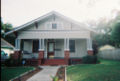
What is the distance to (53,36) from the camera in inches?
585

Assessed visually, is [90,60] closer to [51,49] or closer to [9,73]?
[51,49]

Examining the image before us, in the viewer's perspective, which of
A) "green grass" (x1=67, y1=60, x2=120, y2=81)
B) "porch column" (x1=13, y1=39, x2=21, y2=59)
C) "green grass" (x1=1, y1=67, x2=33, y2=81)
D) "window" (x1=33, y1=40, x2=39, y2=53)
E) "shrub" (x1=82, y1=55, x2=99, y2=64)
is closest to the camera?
"green grass" (x1=67, y1=60, x2=120, y2=81)

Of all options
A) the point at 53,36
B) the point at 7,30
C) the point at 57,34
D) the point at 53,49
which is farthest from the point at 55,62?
the point at 7,30

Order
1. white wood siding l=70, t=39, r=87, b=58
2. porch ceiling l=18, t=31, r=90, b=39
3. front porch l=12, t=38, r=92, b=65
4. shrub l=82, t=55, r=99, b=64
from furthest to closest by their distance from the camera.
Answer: white wood siding l=70, t=39, r=87, b=58, front porch l=12, t=38, r=92, b=65, porch ceiling l=18, t=31, r=90, b=39, shrub l=82, t=55, r=99, b=64

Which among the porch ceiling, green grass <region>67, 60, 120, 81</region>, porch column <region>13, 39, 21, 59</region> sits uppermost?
the porch ceiling

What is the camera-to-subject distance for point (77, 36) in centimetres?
1480

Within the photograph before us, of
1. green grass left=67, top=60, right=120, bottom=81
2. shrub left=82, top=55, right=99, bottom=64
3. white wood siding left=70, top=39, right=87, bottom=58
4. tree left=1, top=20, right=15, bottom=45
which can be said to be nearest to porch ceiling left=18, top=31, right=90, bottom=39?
white wood siding left=70, top=39, right=87, bottom=58

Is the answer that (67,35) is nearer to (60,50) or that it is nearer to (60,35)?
(60,35)

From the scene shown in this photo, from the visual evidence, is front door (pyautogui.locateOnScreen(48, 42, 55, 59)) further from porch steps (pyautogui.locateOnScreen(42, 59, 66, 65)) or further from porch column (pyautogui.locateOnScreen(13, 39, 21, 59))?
porch column (pyautogui.locateOnScreen(13, 39, 21, 59))

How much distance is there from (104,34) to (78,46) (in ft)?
81.6

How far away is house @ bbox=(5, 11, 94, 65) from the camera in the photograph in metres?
14.4

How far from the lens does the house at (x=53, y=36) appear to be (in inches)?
568

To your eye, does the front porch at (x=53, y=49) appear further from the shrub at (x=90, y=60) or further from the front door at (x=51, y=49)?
the shrub at (x=90, y=60)

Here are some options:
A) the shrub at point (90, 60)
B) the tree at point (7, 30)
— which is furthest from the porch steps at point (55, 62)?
the tree at point (7, 30)
